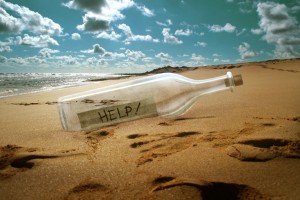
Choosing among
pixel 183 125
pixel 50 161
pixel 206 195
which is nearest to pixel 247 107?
pixel 183 125

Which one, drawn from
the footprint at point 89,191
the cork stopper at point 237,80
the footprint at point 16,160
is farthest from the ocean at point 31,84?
the footprint at point 89,191

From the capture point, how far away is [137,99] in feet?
5.54

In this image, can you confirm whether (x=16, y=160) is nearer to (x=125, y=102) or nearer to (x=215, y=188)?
(x=125, y=102)

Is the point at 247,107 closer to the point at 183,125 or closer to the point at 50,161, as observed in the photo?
the point at 183,125

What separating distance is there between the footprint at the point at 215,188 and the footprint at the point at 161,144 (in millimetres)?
220

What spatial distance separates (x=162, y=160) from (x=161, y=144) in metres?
0.22

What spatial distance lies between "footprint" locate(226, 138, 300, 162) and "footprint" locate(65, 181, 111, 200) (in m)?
0.59

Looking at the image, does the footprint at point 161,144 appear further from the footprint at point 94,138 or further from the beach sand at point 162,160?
the footprint at point 94,138

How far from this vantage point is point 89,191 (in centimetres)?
99

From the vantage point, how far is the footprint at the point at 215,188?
2.98ft

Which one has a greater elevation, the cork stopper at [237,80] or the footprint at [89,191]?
the cork stopper at [237,80]

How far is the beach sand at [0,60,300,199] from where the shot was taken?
0.96m

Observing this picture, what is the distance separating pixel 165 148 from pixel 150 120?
22.1 inches

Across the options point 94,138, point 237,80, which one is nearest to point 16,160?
point 94,138
